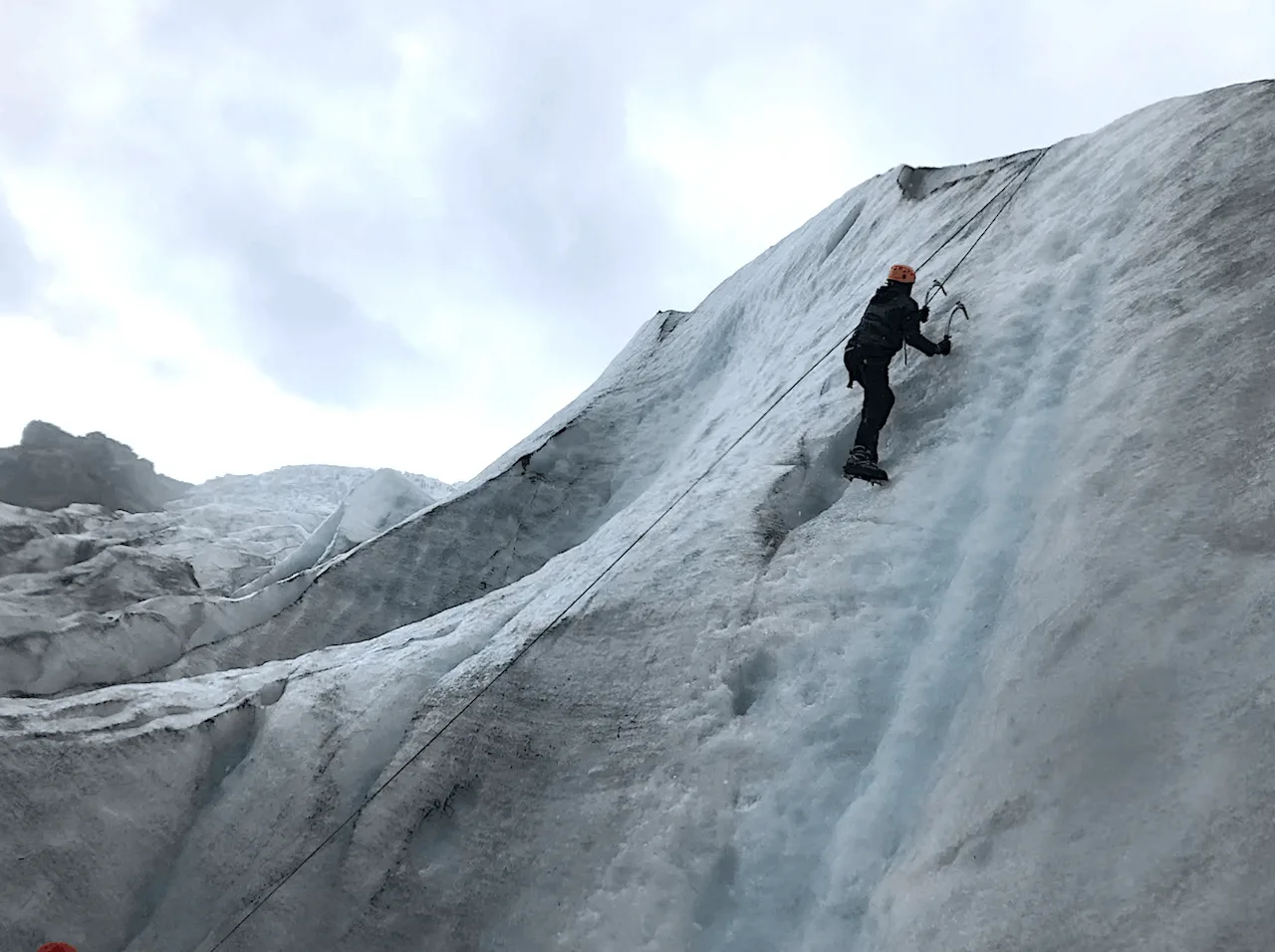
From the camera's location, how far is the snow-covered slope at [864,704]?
12.0 feet

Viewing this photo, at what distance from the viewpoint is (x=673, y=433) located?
46.5 feet

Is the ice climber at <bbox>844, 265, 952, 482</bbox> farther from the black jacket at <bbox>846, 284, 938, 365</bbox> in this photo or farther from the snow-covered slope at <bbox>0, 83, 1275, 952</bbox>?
the snow-covered slope at <bbox>0, 83, 1275, 952</bbox>

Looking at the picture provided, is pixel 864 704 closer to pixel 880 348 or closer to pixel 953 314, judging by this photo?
pixel 880 348

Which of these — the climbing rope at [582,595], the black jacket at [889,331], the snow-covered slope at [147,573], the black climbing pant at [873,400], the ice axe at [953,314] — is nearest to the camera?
the climbing rope at [582,595]

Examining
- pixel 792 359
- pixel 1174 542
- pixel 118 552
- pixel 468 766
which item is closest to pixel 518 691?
pixel 468 766

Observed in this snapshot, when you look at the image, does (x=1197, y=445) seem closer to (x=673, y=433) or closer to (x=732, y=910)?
(x=732, y=910)

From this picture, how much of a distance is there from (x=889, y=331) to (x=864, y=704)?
313 cm

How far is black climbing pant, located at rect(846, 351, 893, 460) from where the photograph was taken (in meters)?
6.52

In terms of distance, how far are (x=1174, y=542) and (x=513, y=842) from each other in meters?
4.35

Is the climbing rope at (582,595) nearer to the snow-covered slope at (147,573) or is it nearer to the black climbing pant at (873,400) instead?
the black climbing pant at (873,400)

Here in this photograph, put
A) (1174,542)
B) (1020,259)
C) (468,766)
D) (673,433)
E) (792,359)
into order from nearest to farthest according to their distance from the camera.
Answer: (1174,542) < (468,766) < (1020,259) < (792,359) < (673,433)

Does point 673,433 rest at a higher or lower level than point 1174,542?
higher

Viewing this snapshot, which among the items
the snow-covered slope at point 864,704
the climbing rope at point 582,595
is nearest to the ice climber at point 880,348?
the snow-covered slope at point 864,704

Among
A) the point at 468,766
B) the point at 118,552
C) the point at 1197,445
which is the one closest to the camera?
the point at 1197,445
